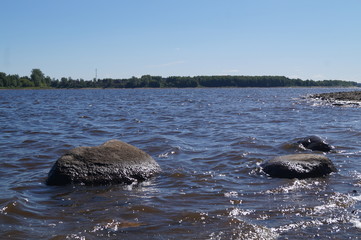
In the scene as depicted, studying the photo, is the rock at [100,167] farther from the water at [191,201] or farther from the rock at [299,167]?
the rock at [299,167]

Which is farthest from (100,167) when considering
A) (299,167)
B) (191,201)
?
(299,167)

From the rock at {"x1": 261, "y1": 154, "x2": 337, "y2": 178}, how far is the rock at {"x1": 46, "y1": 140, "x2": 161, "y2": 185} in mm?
2781

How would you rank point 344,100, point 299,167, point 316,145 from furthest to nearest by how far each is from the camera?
1. point 344,100
2. point 316,145
3. point 299,167

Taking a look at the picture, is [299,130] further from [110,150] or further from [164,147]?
[110,150]

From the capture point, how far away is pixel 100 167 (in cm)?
789

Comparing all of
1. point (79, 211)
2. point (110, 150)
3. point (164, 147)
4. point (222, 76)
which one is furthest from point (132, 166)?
point (222, 76)

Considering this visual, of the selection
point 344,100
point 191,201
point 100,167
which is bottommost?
point 191,201

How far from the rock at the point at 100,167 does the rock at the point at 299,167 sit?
2781mm

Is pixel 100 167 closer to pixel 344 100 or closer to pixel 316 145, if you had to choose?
pixel 316 145

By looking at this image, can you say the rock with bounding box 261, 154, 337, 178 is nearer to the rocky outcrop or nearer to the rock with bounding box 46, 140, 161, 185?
the rock with bounding box 46, 140, 161, 185

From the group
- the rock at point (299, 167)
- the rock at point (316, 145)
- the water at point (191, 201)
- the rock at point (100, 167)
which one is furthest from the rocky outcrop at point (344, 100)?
the rock at point (100, 167)

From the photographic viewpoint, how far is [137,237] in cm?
498

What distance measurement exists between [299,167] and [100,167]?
4312mm

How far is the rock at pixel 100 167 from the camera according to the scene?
772cm
